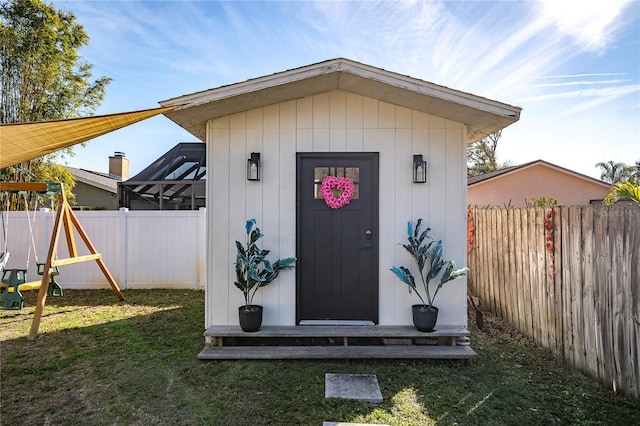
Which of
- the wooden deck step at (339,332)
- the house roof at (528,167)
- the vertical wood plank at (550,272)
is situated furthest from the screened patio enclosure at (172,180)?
the house roof at (528,167)

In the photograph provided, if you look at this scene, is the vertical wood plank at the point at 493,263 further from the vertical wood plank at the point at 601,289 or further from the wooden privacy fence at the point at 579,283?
the vertical wood plank at the point at 601,289

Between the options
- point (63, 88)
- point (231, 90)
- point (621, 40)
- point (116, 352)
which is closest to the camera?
point (231, 90)

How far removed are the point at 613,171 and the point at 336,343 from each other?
19.3 meters

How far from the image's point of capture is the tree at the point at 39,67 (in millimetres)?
6875

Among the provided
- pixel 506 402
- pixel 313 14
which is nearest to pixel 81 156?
pixel 313 14

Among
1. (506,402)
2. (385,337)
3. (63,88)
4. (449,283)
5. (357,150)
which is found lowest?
(506,402)

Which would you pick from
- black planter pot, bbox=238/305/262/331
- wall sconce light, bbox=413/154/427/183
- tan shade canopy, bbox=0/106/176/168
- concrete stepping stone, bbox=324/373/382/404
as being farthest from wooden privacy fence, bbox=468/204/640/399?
tan shade canopy, bbox=0/106/176/168

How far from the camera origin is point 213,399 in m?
2.54

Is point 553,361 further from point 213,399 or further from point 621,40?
point 621,40

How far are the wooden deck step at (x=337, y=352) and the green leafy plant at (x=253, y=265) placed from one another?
45 cm

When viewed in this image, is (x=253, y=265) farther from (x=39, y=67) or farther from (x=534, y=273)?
(x=39, y=67)

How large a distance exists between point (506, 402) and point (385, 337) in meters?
1.10

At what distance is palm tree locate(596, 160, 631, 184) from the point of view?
1619 centimetres

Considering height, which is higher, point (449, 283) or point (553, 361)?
point (449, 283)
